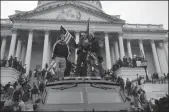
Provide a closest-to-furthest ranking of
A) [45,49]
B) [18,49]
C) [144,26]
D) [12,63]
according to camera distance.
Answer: [12,63]
[45,49]
[18,49]
[144,26]

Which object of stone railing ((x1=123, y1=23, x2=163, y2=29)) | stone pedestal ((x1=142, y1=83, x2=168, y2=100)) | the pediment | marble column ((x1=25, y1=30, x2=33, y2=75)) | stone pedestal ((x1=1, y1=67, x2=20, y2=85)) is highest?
the pediment

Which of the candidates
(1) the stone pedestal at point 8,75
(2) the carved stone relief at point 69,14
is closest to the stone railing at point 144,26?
(2) the carved stone relief at point 69,14

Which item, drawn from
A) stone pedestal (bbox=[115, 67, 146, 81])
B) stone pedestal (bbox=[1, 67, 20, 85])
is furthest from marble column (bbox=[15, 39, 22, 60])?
stone pedestal (bbox=[115, 67, 146, 81])

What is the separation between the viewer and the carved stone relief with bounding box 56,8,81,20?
39.8 m

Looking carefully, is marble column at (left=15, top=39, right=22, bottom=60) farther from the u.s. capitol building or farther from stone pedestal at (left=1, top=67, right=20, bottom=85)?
stone pedestal at (left=1, top=67, right=20, bottom=85)

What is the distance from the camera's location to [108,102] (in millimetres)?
5211

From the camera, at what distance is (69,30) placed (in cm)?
3872

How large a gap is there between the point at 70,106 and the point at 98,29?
3544cm

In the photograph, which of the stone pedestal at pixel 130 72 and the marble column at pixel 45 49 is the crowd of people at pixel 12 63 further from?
the stone pedestal at pixel 130 72

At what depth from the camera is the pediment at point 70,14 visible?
39.3 metres

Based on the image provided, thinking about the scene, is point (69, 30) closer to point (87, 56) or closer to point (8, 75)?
point (8, 75)

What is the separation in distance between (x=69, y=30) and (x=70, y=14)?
3.92 metres

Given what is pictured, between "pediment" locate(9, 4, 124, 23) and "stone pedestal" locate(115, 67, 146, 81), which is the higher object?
"pediment" locate(9, 4, 124, 23)

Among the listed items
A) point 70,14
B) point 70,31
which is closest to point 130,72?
point 70,31
